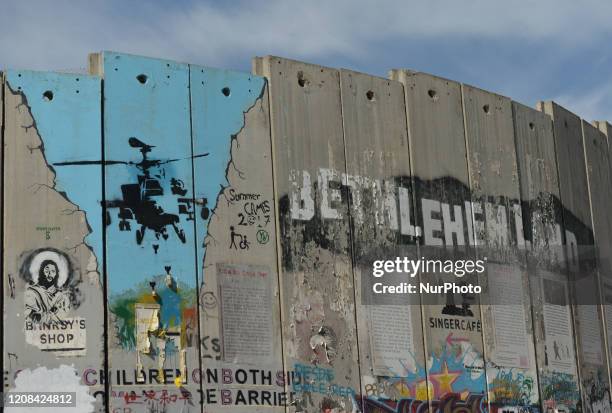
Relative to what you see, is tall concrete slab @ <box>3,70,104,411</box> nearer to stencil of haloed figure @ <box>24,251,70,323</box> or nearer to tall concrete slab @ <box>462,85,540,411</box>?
stencil of haloed figure @ <box>24,251,70,323</box>

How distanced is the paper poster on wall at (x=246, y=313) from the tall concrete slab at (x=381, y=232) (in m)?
1.26

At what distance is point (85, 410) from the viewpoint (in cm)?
1180

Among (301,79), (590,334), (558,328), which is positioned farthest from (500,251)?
(301,79)

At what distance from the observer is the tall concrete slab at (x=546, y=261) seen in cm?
1565

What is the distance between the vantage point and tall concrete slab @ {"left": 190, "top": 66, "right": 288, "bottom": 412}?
12539 mm

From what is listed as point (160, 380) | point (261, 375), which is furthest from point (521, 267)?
point (160, 380)

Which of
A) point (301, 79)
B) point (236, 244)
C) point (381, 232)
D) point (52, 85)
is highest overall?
point (301, 79)

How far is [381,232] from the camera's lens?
14109 millimetres

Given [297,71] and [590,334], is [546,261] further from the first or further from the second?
[297,71]

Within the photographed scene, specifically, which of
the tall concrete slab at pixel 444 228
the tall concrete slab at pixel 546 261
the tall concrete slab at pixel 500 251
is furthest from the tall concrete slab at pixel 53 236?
the tall concrete slab at pixel 546 261

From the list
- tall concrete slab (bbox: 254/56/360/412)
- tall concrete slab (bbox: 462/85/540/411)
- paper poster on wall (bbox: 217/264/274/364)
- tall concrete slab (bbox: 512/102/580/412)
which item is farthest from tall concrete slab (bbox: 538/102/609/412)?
paper poster on wall (bbox: 217/264/274/364)

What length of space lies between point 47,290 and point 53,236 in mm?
543

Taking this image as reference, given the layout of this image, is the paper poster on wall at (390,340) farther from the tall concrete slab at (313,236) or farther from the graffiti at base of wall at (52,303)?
the graffiti at base of wall at (52,303)

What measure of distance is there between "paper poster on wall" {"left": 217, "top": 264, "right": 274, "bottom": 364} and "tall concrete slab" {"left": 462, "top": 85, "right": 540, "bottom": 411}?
3.31 m
